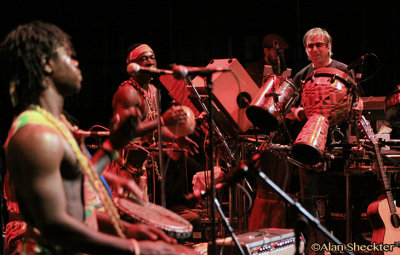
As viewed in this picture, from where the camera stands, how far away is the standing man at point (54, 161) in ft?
6.71

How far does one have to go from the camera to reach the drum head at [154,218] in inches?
92.9

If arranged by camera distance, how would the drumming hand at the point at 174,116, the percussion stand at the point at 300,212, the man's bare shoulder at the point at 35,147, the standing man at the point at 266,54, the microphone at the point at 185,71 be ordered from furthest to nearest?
1. the standing man at the point at 266,54
2. the microphone at the point at 185,71
3. the drumming hand at the point at 174,116
4. the percussion stand at the point at 300,212
5. the man's bare shoulder at the point at 35,147

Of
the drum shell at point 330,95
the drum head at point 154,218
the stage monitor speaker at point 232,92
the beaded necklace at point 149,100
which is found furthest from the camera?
the beaded necklace at point 149,100

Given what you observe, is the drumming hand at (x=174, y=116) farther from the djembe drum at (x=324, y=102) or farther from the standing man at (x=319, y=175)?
the standing man at (x=319, y=175)

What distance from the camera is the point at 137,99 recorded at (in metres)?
4.93

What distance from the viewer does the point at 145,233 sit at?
7.45ft

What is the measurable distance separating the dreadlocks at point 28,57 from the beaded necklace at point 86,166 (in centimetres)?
9

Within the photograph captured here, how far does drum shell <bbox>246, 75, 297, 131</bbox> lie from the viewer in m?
4.82

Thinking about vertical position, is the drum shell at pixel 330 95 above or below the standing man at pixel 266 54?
below

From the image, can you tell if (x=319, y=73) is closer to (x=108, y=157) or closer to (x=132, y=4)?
(x=108, y=157)

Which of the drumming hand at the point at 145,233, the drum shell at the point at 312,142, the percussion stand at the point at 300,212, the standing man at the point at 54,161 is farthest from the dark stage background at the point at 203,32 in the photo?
the drumming hand at the point at 145,233

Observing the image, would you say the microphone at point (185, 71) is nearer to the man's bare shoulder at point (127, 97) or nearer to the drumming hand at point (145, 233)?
the drumming hand at point (145, 233)

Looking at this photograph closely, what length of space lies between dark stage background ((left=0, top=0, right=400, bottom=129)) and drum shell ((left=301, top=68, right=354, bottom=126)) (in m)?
3.41

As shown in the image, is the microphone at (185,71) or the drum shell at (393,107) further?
the drum shell at (393,107)
